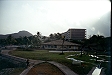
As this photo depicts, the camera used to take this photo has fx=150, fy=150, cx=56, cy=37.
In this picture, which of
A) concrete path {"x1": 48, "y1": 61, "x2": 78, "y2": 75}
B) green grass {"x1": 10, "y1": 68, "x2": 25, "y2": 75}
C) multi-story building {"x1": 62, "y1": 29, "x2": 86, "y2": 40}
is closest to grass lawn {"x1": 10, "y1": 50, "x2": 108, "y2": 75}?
concrete path {"x1": 48, "y1": 61, "x2": 78, "y2": 75}

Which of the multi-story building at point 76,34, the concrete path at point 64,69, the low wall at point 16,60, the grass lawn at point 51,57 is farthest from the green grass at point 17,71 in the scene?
the multi-story building at point 76,34

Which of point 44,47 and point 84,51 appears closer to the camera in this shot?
point 44,47

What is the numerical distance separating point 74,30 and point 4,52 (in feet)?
8.05

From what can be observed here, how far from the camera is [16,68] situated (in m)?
4.13

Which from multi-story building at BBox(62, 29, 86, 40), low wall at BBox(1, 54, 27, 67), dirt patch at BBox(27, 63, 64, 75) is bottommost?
dirt patch at BBox(27, 63, 64, 75)

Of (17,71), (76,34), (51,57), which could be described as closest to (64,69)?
(51,57)

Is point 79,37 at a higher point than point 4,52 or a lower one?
higher

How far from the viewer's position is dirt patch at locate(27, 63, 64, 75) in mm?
3477

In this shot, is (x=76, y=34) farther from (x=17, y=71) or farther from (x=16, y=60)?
(x=16, y=60)

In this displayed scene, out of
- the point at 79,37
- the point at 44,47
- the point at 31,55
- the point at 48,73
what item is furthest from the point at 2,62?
the point at 79,37

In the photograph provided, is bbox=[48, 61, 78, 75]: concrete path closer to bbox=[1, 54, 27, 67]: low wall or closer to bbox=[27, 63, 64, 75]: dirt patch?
bbox=[27, 63, 64, 75]: dirt patch

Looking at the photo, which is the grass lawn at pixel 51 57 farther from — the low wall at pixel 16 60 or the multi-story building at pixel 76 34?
the multi-story building at pixel 76 34

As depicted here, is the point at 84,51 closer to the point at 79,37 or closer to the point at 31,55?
the point at 79,37

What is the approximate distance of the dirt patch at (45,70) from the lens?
348cm
